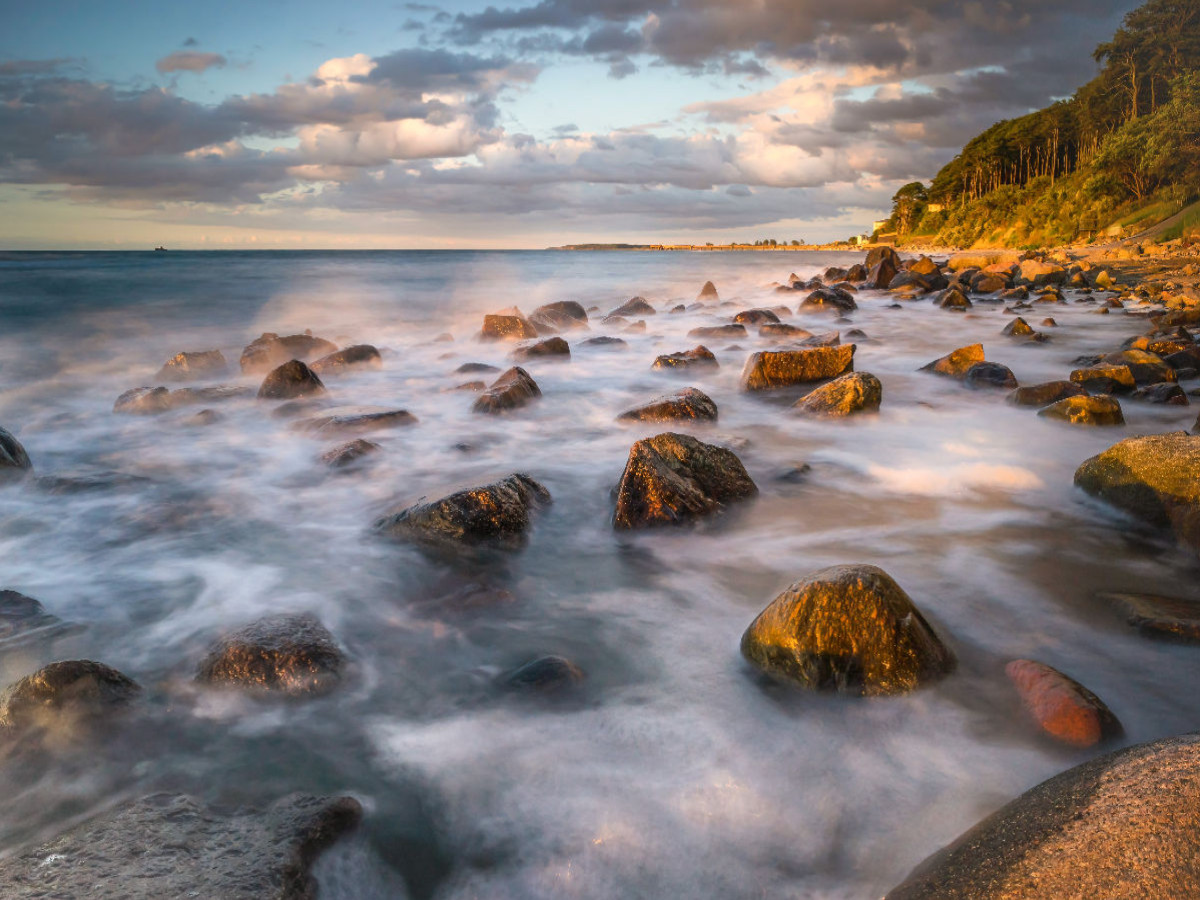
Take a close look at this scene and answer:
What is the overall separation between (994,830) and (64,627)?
421 cm

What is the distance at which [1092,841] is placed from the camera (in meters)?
1.65

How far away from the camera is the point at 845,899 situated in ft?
6.79

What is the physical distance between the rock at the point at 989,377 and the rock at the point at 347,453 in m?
7.06

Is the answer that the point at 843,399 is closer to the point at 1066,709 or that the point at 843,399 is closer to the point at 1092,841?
the point at 1066,709

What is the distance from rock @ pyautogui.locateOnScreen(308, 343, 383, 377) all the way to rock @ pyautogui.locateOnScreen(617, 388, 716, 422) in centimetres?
601

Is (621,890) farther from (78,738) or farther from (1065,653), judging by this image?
(1065,653)

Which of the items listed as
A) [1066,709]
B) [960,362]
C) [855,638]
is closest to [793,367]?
[960,362]

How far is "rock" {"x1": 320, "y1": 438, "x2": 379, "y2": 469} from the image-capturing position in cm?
628

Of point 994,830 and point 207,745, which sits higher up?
point 994,830

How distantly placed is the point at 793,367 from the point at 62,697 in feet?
26.2

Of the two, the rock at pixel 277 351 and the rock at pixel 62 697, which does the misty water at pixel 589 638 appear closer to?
the rock at pixel 62 697

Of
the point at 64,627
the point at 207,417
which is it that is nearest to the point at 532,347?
the point at 207,417

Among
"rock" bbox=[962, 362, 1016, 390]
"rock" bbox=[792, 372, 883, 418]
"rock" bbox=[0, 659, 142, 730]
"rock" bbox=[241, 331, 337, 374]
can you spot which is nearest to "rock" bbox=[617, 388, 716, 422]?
"rock" bbox=[792, 372, 883, 418]

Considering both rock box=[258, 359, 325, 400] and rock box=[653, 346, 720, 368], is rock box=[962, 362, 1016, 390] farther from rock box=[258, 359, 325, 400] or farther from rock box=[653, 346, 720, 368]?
rock box=[258, 359, 325, 400]
